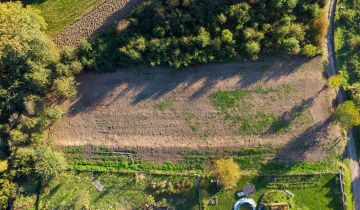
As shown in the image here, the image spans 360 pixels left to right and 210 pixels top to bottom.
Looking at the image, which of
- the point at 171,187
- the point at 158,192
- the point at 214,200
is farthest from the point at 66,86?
the point at 214,200

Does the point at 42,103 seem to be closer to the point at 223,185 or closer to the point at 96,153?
the point at 96,153

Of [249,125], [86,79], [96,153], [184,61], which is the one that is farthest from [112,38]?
[249,125]


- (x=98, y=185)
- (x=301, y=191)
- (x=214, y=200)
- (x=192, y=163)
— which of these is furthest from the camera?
(x=98, y=185)

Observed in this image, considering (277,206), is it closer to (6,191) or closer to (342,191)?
(342,191)

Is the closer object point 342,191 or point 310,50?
point 342,191

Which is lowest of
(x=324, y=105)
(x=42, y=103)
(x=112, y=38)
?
(x=324, y=105)
